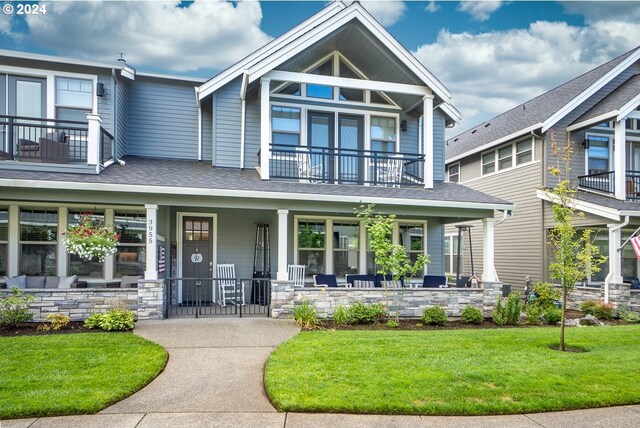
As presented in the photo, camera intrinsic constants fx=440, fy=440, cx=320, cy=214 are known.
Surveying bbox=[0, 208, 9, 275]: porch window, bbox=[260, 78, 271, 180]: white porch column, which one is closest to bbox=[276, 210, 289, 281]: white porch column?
bbox=[260, 78, 271, 180]: white porch column

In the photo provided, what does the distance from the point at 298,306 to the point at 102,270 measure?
520 cm

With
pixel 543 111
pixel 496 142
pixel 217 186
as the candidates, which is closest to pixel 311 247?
pixel 217 186

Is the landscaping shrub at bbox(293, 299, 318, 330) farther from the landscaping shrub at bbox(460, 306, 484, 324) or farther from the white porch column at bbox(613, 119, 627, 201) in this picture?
the white porch column at bbox(613, 119, 627, 201)

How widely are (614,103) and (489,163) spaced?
4.93 m

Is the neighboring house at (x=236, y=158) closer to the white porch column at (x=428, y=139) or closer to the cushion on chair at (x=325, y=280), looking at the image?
the white porch column at (x=428, y=139)

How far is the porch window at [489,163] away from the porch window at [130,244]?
13109 mm

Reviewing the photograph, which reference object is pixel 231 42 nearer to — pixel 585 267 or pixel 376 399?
pixel 585 267

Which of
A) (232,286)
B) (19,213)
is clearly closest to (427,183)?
(232,286)

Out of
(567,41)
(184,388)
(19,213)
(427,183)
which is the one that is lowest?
(184,388)

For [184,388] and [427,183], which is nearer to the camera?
[184,388]

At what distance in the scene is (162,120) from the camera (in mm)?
12969

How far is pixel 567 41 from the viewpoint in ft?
61.8

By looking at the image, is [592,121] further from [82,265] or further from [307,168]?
[82,265]

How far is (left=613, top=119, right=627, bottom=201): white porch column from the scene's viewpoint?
42.9 feet
